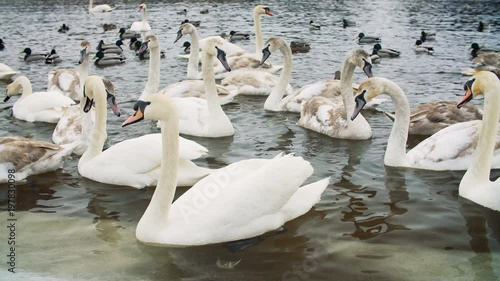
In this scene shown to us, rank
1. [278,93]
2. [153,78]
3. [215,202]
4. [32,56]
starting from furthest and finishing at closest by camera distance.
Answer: [32,56] < [153,78] < [278,93] < [215,202]

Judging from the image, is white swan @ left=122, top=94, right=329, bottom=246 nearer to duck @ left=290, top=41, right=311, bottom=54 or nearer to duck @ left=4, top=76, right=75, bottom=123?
duck @ left=4, top=76, right=75, bottom=123

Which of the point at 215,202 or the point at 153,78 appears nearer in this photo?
the point at 215,202

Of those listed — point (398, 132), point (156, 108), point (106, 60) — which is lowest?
point (106, 60)

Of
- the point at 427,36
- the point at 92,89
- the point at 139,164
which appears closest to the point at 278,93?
the point at 92,89

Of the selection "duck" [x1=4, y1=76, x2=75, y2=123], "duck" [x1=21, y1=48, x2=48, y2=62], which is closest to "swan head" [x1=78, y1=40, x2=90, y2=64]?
"duck" [x1=4, y1=76, x2=75, y2=123]

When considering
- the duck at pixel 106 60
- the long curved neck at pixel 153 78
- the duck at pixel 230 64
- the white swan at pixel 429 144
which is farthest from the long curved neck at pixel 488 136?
the duck at pixel 106 60

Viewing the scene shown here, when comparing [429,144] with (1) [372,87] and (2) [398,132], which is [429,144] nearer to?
(2) [398,132]

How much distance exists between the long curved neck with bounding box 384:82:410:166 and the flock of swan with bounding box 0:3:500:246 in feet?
0.05

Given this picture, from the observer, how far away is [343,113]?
1086 centimetres

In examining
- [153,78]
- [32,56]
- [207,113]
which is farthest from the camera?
[32,56]

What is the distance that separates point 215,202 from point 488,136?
345 cm

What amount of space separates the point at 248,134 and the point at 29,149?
398 centimetres

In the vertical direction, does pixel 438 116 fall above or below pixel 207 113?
above

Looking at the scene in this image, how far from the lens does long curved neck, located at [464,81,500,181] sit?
7469mm
